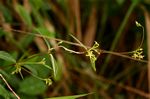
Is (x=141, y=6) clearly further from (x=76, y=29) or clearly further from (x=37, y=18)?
(x=37, y=18)

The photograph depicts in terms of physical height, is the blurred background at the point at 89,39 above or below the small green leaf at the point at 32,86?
above

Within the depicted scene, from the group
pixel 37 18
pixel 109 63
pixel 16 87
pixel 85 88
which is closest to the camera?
pixel 16 87

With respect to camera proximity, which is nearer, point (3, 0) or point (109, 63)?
point (3, 0)

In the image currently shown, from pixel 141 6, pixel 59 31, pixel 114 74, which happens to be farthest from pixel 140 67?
pixel 59 31

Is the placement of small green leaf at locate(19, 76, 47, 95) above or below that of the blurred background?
below

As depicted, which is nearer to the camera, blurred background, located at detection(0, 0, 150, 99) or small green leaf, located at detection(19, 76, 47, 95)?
small green leaf, located at detection(19, 76, 47, 95)
